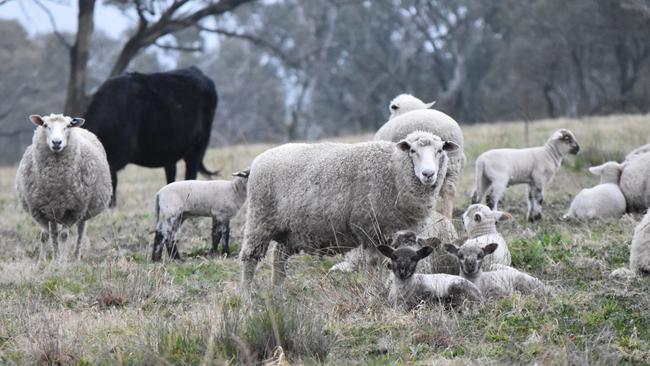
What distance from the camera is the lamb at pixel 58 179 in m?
9.27

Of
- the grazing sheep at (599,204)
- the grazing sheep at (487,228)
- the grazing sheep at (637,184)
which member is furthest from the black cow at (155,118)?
the grazing sheep at (637,184)

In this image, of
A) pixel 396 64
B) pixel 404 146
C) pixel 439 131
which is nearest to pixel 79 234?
pixel 439 131

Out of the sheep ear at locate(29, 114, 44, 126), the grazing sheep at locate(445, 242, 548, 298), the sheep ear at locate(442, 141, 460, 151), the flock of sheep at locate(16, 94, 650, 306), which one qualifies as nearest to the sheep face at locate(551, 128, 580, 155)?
the flock of sheep at locate(16, 94, 650, 306)

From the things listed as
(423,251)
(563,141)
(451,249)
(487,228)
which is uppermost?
(563,141)

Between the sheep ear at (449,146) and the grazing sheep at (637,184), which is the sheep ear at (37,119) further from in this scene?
the grazing sheep at (637,184)

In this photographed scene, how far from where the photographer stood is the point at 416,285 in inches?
251

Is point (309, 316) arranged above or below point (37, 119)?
below

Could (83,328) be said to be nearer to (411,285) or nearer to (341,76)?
(411,285)

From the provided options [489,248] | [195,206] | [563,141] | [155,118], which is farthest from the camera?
[155,118]

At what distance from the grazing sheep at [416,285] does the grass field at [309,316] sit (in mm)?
137

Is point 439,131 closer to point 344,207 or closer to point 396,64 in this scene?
point 344,207

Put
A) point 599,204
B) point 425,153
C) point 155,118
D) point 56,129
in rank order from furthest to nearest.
→ 1. point 155,118
2. point 599,204
3. point 56,129
4. point 425,153

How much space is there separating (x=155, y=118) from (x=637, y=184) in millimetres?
7064

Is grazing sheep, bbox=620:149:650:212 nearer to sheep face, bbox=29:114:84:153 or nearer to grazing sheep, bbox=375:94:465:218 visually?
grazing sheep, bbox=375:94:465:218
